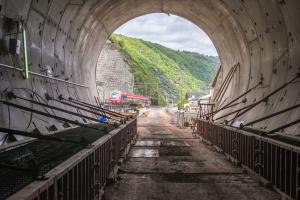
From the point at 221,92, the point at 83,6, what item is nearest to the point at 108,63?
the point at 221,92

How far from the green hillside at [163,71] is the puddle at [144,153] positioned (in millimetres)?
85836

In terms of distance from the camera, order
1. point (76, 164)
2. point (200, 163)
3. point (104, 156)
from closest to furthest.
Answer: point (76, 164), point (104, 156), point (200, 163)

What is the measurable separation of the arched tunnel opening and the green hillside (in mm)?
81579

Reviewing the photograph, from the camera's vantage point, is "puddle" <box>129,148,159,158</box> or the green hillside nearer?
"puddle" <box>129,148,159,158</box>

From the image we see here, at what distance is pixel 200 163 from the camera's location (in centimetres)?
1156

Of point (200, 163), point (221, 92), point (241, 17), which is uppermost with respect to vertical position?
point (241, 17)

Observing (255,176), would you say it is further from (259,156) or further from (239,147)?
(239,147)

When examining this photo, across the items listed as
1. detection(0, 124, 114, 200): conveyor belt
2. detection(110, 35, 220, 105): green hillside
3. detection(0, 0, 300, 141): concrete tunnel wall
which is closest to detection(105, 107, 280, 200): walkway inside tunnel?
detection(0, 124, 114, 200): conveyor belt

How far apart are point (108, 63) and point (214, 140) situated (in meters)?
61.1

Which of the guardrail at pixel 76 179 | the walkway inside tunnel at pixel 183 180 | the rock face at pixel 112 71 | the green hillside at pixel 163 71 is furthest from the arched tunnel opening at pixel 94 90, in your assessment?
the green hillside at pixel 163 71

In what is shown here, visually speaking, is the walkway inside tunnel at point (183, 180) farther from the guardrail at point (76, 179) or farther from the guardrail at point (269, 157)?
the guardrail at point (76, 179)

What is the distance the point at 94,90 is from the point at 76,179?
18.1 meters

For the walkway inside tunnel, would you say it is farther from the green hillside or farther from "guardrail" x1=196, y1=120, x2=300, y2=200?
the green hillside

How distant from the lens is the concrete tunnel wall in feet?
32.9
